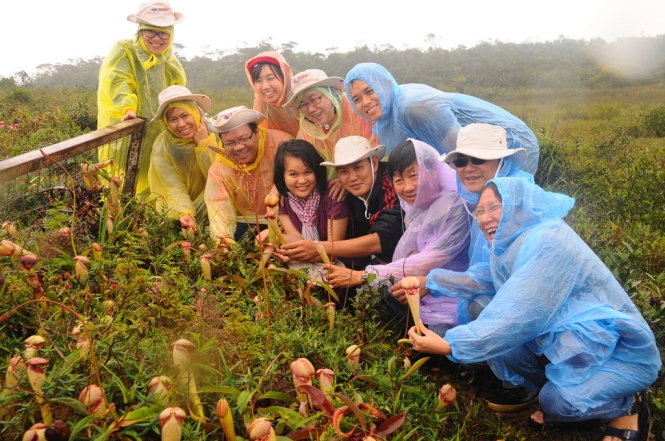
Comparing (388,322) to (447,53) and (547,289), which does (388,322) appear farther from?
(447,53)

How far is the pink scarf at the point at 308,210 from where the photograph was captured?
13.2 feet

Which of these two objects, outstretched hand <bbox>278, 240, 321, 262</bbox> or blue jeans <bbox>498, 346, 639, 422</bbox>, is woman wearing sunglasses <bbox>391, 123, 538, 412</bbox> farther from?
outstretched hand <bbox>278, 240, 321, 262</bbox>

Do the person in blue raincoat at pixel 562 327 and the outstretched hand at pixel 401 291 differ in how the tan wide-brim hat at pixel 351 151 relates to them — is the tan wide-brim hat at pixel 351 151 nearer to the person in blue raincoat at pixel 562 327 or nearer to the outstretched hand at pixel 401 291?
the outstretched hand at pixel 401 291

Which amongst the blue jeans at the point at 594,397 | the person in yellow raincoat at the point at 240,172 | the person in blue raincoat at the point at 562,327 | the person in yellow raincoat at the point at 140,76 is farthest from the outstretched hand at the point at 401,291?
the person in yellow raincoat at the point at 140,76

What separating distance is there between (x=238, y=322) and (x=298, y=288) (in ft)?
2.52

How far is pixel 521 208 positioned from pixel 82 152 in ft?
9.19

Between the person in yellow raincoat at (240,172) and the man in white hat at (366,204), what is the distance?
23.9 inches

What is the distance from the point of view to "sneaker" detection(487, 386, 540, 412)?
3041mm

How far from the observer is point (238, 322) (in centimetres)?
268

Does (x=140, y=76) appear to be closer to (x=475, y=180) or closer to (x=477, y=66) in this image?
(x=475, y=180)

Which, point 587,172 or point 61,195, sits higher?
point 61,195

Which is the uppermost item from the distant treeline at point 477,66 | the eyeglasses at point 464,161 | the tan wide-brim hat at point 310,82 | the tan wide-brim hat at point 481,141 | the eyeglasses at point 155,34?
the eyeglasses at point 155,34

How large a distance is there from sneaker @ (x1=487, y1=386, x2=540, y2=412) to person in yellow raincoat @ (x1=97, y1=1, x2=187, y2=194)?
10.3 ft

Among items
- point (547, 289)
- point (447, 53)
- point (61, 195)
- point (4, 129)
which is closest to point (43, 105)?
point (4, 129)
